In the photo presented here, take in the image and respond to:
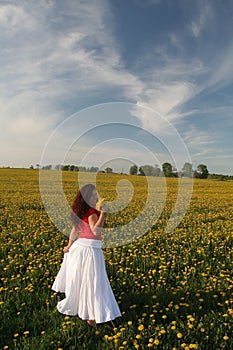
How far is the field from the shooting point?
13.8 ft

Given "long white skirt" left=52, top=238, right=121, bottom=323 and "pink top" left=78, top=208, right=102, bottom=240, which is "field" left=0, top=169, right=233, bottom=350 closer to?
"long white skirt" left=52, top=238, right=121, bottom=323

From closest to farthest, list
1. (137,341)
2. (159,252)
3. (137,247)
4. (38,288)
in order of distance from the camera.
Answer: (137,341), (38,288), (159,252), (137,247)

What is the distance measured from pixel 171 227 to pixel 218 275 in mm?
4485

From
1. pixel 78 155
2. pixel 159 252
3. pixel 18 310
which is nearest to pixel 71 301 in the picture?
pixel 18 310

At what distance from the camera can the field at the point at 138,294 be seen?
4215mm

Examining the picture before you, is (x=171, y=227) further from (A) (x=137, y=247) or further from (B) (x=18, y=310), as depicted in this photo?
(B) (x=18, y=310)

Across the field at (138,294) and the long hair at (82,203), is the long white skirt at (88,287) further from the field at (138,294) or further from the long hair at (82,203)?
the long hair at (82,203)

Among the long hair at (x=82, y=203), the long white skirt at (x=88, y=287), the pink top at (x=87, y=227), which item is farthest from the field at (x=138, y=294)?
the long hair at (x=82, y=203)

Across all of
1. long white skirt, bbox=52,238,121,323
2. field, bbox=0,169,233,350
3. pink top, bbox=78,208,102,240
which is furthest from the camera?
pink top, bbox=78,208,102,240

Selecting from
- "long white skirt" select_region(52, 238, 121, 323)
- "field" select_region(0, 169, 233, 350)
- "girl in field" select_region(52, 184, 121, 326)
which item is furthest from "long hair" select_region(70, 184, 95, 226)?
"field" select_region(0, 169, 233, 350)

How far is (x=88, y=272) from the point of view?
4531 millimetres

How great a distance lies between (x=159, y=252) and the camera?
7691 mm

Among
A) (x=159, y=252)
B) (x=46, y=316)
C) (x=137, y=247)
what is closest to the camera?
(x=46, y=316)

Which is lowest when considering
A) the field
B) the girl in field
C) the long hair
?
the field
